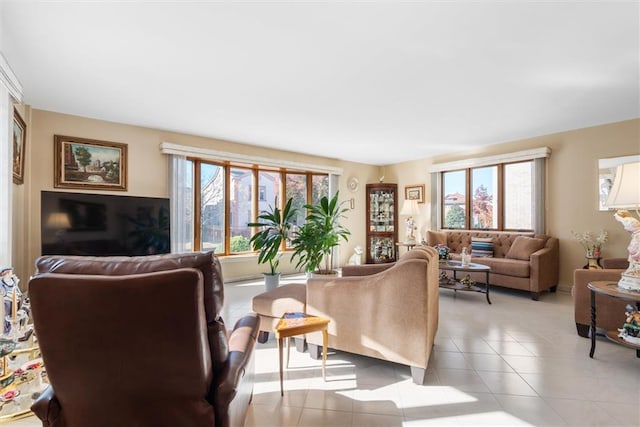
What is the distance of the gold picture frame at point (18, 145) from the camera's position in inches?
124

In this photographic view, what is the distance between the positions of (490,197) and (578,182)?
130 cm

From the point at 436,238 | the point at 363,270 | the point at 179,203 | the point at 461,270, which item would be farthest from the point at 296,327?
the point at 436,238

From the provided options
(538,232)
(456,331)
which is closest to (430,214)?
(538,232)

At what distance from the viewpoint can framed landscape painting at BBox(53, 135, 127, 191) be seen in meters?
3.88

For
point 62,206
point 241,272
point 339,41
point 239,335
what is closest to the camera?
point 239,335

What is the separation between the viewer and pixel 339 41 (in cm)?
229

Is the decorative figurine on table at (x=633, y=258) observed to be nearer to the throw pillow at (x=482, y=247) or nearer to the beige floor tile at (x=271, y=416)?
the beige floor tile at (x=271, y=416)

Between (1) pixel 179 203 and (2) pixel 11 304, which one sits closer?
(2) pixel 11 304

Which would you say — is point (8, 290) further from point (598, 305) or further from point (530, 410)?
point (598, 305)

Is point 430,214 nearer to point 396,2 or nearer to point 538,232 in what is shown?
point 538,232

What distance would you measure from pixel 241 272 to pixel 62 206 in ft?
9.42

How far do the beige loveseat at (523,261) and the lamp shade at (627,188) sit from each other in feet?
7.44

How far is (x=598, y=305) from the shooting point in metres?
2.79

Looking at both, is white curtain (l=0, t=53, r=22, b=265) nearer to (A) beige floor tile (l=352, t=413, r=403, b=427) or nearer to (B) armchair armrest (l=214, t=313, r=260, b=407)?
(B) armchair armrest (l=214, t=313, r=260, b=407)
